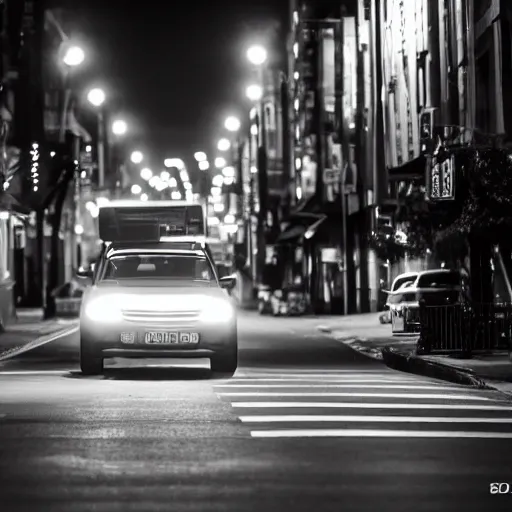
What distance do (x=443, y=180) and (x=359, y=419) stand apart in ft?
58.4

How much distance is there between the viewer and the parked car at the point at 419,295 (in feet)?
121

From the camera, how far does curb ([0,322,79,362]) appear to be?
29.1 metres

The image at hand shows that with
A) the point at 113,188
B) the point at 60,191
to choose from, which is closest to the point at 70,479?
the point at 60,191

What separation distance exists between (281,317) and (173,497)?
45.3 m

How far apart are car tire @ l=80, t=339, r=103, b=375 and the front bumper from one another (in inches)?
2.0

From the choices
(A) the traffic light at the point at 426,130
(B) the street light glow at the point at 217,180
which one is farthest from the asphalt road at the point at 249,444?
(B) the street light glow at the point at 217,180

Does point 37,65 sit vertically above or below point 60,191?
above

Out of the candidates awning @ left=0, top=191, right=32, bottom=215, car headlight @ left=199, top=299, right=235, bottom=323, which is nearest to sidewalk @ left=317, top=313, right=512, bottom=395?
car headlight @ left=199, top=299, right=235, bottom=323

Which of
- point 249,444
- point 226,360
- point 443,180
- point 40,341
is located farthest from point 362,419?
point 40,341

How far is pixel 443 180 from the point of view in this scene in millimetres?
31844

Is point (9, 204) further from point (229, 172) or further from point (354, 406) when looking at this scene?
point (229, 172)

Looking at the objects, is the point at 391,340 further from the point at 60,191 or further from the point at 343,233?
the point at 343,233

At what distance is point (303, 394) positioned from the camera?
17.8 metres

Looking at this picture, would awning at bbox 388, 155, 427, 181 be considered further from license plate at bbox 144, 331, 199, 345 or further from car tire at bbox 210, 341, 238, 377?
license plate at bbox 144, 331, 199, 345
